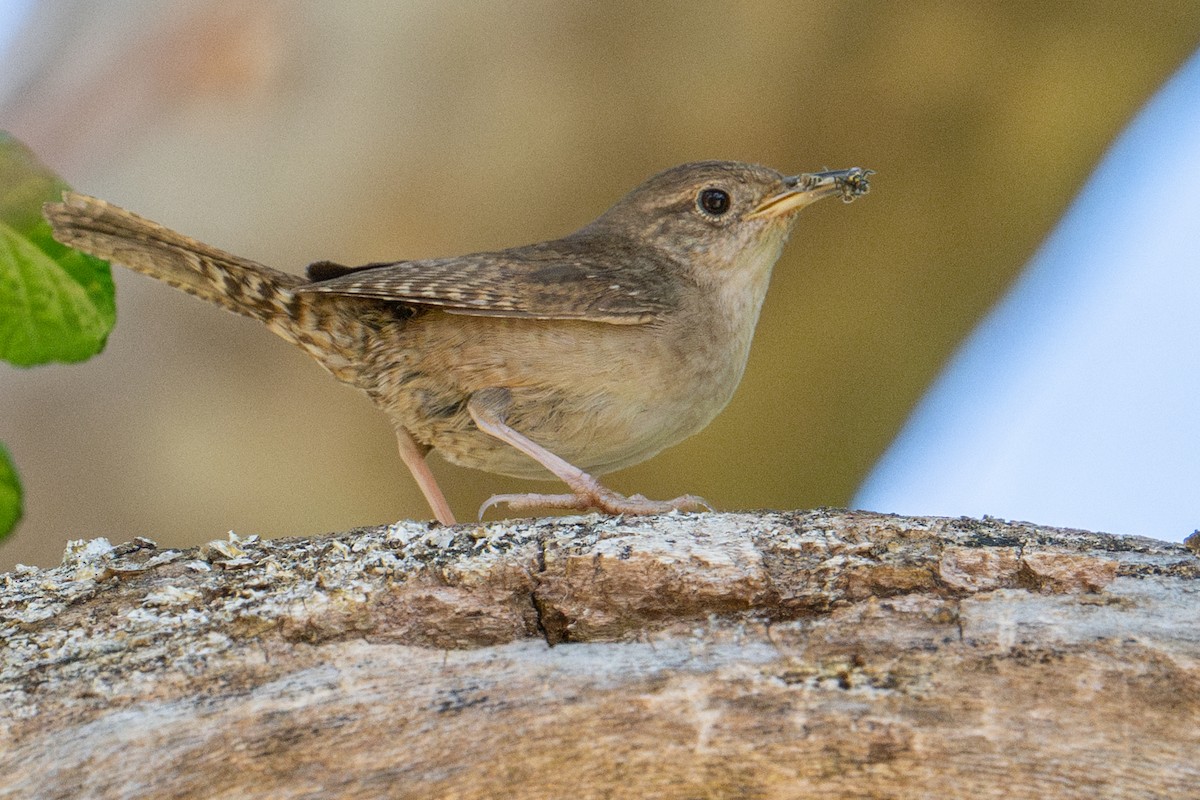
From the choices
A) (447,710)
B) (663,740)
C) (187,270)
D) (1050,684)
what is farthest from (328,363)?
(1050,684)

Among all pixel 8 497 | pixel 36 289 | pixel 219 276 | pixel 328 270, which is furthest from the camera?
pixel 328 270

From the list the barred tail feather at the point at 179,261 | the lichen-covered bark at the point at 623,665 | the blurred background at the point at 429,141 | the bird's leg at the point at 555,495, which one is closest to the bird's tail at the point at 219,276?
the barred tail feather at the point at 179,261

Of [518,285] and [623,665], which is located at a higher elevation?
[518,285]

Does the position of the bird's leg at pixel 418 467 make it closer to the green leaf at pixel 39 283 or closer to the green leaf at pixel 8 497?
the green leaf at pixel 39 283

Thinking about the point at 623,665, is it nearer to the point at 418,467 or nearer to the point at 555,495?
the point at 555,495

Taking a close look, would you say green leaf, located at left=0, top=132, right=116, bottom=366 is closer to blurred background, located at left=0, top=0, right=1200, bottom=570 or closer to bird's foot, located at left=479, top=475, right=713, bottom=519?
bird's foot, located at left=479, top=475, right=713, bottom=519

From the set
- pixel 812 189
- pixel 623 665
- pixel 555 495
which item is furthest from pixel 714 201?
pixel 623 665

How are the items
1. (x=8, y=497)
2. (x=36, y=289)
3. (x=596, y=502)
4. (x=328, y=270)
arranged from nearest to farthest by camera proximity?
1. (x=8, y=497)
2. (x=36, y=289)
3. (x=596, y=502)
4. (x=328, y=270)
